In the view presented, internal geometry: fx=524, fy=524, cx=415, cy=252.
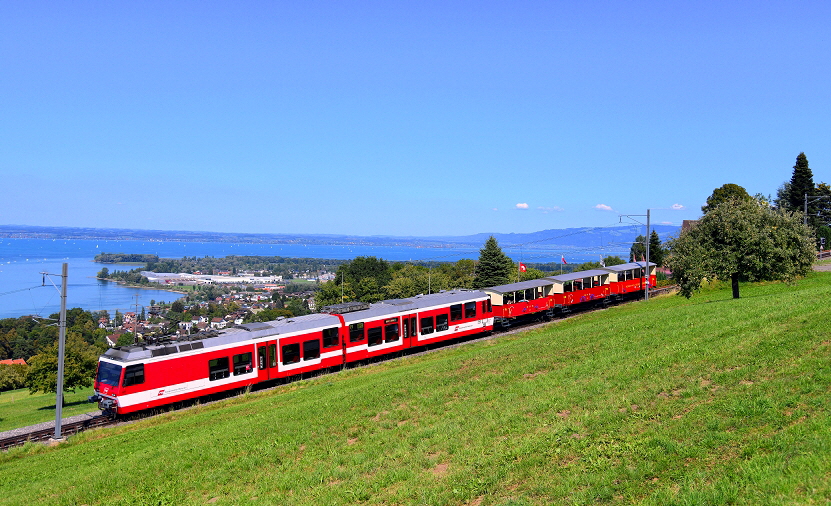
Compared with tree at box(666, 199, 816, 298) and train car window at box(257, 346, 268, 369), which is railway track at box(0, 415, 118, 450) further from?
tree at box(666, 199, 816, 298)

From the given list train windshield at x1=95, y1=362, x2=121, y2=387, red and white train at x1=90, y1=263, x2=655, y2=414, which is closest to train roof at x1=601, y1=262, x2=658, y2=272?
red and white train at x1=90, y1=263, x2=655, y2=414

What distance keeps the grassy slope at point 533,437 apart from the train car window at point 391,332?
9.57 m

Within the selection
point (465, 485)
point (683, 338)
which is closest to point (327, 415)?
point (465, 485)

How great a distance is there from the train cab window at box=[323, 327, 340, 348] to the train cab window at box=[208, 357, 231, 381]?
4.97 metres

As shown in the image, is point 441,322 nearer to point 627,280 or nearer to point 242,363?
point 242,363

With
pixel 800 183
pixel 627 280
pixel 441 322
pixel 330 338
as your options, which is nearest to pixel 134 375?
pixel 330 338

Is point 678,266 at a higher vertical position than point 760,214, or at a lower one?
lower

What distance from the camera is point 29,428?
2161cm

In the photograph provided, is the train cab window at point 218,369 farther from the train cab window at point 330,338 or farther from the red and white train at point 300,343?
the train cab window at point 330,338

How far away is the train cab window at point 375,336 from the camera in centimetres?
2852

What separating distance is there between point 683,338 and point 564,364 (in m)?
3.83

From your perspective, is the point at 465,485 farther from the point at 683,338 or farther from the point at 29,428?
the point at 29,428

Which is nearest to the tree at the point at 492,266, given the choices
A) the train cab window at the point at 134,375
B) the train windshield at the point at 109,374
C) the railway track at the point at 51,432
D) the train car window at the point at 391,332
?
the train car window at the point at 391,332

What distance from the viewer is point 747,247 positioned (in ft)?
101
